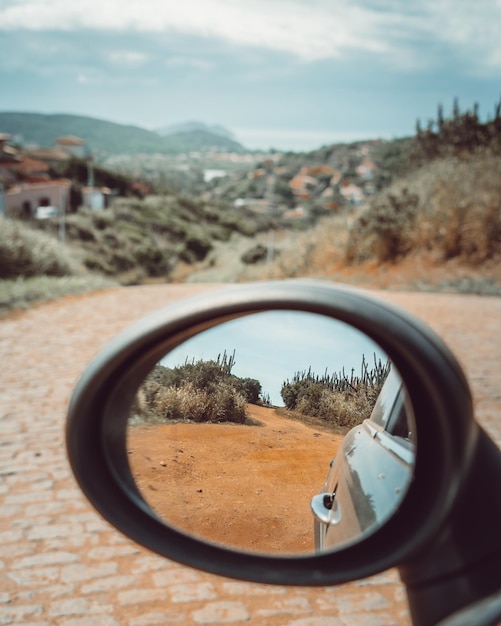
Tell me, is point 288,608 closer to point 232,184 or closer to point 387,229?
point 387,229

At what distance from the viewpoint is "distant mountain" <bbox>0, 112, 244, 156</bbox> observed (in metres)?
103

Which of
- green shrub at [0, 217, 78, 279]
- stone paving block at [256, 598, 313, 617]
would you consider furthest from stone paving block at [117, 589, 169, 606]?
green shrub at [0, 217, 78, 279]

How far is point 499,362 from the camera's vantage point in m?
7.18

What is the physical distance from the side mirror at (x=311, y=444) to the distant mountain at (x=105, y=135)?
92667mm

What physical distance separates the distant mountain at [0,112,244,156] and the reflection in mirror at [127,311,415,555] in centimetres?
9266

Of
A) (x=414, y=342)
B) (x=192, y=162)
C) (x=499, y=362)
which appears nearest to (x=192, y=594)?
(x=414, y=342)

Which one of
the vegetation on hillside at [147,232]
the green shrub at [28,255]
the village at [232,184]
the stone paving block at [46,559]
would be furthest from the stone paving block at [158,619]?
the village at [232,184]

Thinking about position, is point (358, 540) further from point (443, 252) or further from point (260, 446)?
point (443, 252)

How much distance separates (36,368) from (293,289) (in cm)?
587

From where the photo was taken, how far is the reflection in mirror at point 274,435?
4.04 feet

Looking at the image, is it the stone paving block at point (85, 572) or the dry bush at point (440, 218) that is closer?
the stone paving block at point (85, 572)

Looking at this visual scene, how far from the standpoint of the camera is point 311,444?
1276mm

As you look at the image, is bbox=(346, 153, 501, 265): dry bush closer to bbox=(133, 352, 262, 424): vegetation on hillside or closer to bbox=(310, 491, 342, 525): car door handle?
bbox=(310, 491, 342, 525): car door handle

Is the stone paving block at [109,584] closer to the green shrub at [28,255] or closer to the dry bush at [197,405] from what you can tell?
the dry bush at [197,405]
